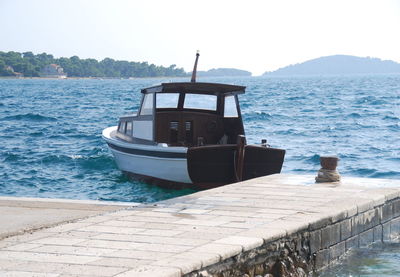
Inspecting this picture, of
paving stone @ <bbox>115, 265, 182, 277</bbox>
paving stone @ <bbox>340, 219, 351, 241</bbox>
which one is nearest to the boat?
paving stone @ <bbox>340, 219, 351, 241</bbox>

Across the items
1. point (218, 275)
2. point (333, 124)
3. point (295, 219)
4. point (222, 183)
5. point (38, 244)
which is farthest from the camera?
point (333, 124)

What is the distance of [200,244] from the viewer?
646 cm

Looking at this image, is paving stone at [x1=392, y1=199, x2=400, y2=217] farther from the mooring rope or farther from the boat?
the boat

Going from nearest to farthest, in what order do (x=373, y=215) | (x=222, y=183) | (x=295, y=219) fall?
(x=295, y=219) < (x=373, y=215) < (x=222, y=183)

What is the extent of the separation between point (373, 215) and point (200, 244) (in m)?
3.24

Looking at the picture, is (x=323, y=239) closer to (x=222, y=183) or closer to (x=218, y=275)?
(x=218, y=275)

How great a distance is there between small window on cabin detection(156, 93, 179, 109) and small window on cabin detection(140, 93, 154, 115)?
19 cm

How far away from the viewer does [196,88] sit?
15.8 metres

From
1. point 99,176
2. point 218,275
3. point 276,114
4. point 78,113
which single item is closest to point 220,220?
point 218,275

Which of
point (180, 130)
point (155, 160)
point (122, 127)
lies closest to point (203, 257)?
point (155, 160)

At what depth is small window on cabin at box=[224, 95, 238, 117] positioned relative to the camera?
16172 mm

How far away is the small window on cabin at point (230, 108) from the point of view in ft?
53.1

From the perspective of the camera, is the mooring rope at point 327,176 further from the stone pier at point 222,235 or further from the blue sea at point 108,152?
the blue sea at point 108,152

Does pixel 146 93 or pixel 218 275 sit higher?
pixel 146 93
